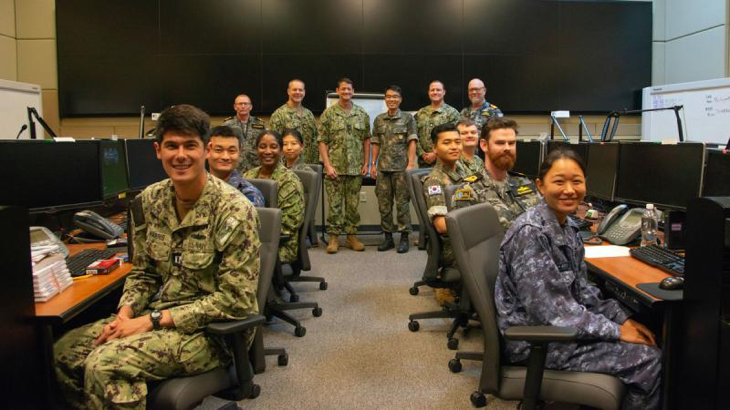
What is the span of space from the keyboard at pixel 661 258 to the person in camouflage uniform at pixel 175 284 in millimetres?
1526

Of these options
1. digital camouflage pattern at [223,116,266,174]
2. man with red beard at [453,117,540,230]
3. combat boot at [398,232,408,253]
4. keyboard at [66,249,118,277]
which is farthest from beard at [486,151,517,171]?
digital camouflage pattern at [223,116,266,174]

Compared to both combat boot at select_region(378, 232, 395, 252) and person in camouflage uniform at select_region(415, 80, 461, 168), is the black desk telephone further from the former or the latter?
person in camouflage uniform at select_region(415, 80, 461, 168)

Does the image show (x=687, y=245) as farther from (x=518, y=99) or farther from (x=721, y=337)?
(x=518, y=99)

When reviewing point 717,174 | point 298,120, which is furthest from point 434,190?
point 298,120

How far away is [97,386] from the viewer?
1441mm

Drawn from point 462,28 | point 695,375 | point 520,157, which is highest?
point 462,28

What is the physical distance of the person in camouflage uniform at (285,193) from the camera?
312 cm

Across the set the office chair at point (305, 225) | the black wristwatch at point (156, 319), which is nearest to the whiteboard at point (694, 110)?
the office chair at point (305, 225)

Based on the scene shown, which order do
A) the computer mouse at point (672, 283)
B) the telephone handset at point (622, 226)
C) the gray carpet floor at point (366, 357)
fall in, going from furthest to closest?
the telephone handset at point (622, 226) < the gray carpet floor at point (366, 357) < the computer mouse at point (672, 283)

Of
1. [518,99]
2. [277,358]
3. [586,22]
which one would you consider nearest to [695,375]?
[277,358]

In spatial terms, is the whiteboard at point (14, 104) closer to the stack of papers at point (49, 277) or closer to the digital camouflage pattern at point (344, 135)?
the digital camouflage pattern at point (344, 135)

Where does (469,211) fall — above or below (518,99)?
below

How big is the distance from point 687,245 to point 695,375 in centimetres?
38

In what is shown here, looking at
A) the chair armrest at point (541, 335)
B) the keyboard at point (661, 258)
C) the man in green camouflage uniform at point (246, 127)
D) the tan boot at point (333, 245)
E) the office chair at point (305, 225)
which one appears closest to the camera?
the chair armrest at point (541, 335)
